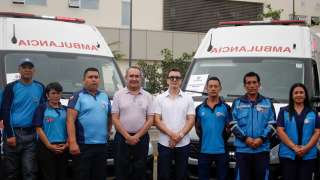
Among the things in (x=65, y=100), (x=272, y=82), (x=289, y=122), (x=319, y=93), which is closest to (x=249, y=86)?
(x=289, y=122)

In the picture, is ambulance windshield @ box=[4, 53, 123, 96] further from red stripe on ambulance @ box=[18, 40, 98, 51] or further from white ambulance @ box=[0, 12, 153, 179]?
red stripe on ambulance @ box=[18, 40, 98, 51]

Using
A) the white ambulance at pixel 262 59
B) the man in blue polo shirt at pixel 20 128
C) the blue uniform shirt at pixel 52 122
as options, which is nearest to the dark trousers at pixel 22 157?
the man in blue polo shirt at pixel 20 128

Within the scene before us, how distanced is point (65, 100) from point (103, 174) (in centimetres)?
134

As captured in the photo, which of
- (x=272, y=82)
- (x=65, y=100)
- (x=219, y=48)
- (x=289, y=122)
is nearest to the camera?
(x=289, y=122)

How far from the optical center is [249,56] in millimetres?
8617

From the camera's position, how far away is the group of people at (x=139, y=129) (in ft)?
22.3

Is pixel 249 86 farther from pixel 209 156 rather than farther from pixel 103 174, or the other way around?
pixel 103 174

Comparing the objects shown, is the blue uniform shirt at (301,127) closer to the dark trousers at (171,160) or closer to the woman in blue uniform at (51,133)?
the dark trousers at (171,160)

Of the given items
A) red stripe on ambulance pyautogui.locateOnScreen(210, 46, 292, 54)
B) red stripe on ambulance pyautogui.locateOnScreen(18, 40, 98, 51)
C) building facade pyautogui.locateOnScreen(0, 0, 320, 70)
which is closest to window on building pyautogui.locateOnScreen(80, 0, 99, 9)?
building facade pyautogui.locateOnScreen(0, 0, 320, 70)

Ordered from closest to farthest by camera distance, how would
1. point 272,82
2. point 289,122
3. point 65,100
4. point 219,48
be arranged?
point 289,122, point 65,100, point 272,82, point 219,48

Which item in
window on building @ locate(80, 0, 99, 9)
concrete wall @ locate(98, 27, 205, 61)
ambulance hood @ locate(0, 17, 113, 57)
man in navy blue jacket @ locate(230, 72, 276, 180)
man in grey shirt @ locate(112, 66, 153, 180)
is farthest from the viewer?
concrete wall @ locate(98, 27, 205, 61)

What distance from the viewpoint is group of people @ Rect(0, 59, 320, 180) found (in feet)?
22.3

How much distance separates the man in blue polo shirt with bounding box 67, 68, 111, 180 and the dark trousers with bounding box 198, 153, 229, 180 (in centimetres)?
126

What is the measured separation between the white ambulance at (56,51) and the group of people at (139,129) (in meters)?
0.78
